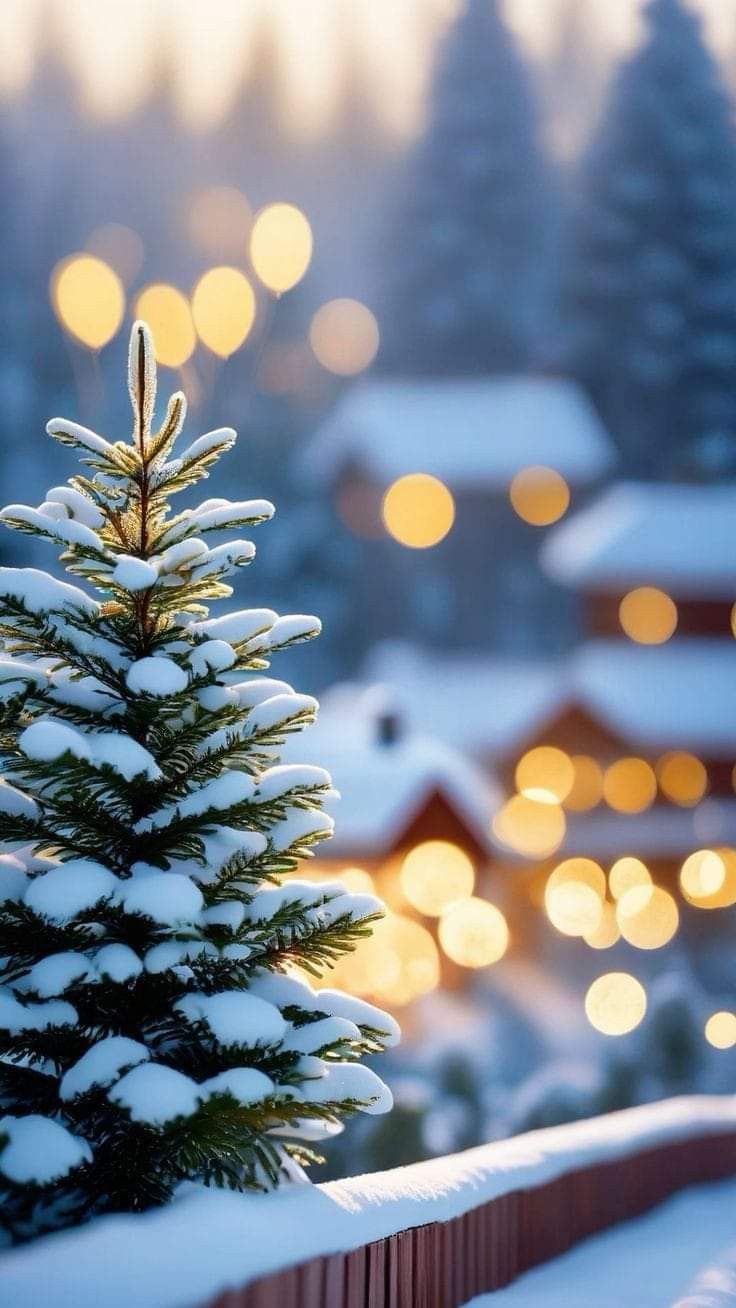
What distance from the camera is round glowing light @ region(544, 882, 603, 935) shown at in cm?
2194

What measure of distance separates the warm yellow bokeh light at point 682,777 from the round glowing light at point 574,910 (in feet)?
13.1

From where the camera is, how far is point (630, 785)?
25.5 m

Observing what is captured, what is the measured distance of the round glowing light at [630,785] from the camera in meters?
25.3

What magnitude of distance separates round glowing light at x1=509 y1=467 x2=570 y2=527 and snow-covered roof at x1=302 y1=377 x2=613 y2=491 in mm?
253

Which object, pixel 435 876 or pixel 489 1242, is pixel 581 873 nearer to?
pixel 435 876

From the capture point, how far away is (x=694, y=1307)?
4.80 m

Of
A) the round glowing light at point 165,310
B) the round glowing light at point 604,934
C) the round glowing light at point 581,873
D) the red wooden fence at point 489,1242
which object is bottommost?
the round glowing light at point 604,934

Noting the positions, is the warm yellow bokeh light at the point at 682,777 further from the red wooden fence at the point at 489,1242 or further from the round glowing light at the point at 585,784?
the red wooden fence at the point at 489,1242

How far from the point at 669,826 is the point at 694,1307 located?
68.4ft

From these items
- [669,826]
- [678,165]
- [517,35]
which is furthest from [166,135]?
[669,826]

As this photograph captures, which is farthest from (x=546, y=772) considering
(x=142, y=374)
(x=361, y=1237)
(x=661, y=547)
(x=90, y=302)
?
(x=142, y=374)

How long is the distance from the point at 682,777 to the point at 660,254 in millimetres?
17230

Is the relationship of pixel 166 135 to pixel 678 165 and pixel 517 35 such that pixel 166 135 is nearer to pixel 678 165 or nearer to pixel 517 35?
pixel 517 35

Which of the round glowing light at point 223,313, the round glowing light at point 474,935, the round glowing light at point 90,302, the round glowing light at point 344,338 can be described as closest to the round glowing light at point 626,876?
the round glowing light at point 474,935
